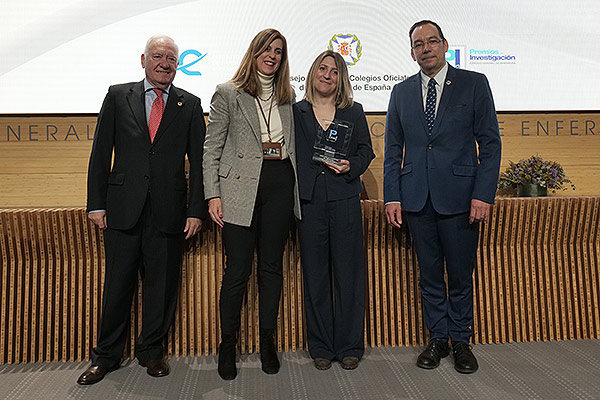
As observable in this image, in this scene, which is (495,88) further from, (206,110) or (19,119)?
A: (19,119)

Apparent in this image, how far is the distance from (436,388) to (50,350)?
211 cm

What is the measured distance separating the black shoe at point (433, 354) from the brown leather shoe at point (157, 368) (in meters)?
1.32

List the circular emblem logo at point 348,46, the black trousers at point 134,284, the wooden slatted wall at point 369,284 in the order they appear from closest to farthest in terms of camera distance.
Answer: the black trousers at point 134,284 → the wooden slatted wall at point 369,284 → the circular emblem logo at point 348,46

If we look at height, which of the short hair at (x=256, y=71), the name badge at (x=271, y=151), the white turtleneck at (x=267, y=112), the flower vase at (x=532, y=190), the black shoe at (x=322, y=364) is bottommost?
the black shoe at (x=322, y=364)

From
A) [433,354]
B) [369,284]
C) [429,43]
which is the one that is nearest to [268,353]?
[369,284]

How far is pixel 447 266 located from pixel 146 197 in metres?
1.63

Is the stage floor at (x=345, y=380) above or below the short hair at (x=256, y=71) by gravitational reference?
below

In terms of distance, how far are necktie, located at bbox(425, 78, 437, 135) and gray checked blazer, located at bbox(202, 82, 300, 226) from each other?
0.74 meters

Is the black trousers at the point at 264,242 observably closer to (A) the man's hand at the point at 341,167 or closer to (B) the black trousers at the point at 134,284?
(A) the man's hand at the point at 341,167

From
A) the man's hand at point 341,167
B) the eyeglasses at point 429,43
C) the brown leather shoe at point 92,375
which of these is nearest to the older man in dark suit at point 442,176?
the eyeglasses at point 429,43

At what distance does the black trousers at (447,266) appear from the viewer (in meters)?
2.43

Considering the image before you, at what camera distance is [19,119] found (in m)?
3.14

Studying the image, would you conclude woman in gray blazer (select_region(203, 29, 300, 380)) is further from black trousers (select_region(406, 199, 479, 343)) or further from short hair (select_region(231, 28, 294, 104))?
black trousers (select_region(406, 199, 479, 343))

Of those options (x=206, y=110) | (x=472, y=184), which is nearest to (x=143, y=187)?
(x=206, y=110)
